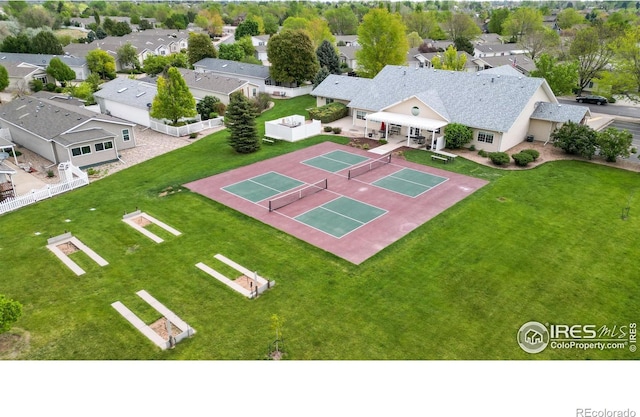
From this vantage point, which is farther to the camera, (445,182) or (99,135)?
(99,135)

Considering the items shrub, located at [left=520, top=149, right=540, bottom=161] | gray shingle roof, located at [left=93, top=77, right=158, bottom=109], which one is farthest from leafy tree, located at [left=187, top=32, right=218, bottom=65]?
shrub, located at [left=520, top=149, right=540, bottom=161]

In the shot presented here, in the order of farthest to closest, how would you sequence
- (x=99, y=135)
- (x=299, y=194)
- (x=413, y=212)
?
1. (x=99, y=135)
2. (x=299, y=194)
3. (x=413, y=212)

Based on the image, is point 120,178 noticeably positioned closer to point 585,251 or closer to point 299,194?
point 299,194

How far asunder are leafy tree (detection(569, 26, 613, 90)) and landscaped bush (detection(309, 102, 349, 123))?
121 feet

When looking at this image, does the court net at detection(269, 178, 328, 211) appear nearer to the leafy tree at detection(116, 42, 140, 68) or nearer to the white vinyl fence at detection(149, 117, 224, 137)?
the white vinyl fence at detection(149, 117, 224, 137)

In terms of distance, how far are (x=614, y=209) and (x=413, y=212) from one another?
13739mm

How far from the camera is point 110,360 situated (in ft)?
54.6

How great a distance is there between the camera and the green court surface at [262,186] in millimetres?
31750

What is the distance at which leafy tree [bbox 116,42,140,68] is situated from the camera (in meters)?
86.7

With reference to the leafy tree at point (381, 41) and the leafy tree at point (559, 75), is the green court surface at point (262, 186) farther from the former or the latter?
the leafy tree at point (559, 75)

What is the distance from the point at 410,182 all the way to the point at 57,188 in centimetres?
2668

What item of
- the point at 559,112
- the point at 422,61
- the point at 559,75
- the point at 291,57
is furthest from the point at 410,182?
the point at 422,61

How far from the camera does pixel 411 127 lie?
4216 cm

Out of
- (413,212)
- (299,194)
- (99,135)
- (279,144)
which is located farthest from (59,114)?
(413,212)
